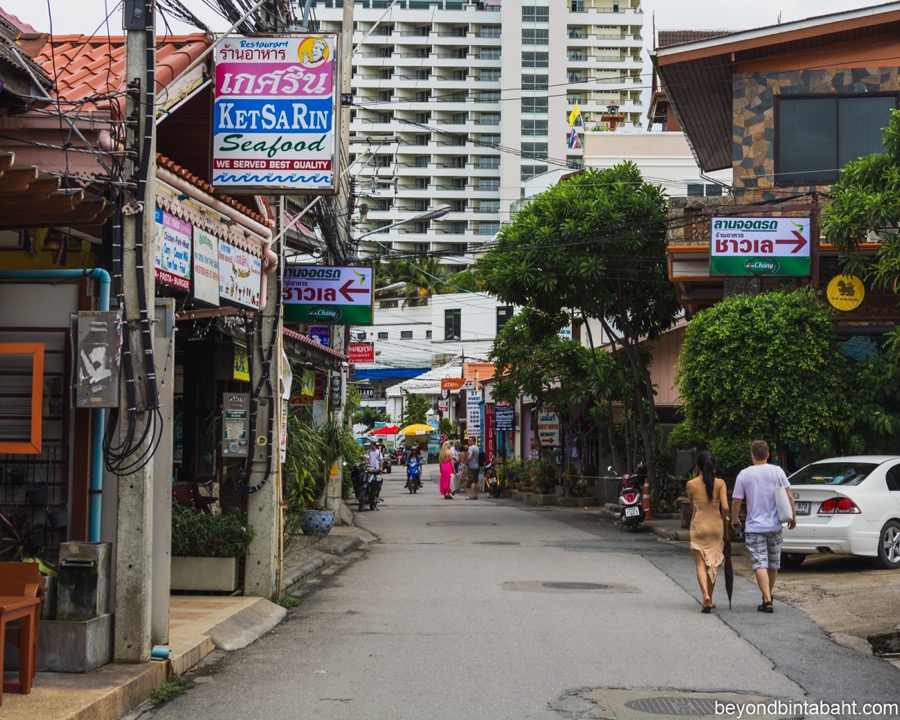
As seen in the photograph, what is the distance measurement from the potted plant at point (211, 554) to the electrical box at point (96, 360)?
14.7ft

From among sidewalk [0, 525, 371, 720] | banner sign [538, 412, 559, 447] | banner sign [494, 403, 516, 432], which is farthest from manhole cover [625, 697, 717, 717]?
banner sign [494, 403, 516, 432]

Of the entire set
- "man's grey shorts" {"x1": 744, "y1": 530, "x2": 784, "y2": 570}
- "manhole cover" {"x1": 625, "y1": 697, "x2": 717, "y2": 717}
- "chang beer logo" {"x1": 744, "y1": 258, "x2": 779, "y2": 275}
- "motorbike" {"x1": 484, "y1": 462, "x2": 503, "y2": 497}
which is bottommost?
"motorbike" {"x1": 484, "y1": 462, "x2": 503, "y2": 497}

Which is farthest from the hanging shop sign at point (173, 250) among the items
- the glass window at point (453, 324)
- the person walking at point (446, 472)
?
the glass window at point (453, 324)

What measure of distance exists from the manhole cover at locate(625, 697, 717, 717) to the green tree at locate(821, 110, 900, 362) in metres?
10.2

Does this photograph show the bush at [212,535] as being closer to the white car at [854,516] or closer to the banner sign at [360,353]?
the white car at [854,516]

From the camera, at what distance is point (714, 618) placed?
1207cm

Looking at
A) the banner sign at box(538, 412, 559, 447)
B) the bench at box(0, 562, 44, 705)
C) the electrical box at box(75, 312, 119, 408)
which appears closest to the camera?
the bench at box(0, 562, 44, 705)

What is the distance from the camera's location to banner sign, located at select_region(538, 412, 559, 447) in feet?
124

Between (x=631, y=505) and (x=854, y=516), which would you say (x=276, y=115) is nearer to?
(x=854, y=516)

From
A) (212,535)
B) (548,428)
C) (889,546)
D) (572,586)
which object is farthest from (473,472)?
(212,535)

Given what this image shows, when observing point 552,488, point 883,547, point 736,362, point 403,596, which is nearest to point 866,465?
point 883,547

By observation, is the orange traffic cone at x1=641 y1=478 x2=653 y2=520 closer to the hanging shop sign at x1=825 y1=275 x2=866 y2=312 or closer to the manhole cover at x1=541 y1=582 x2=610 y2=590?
the hanging shop sign at x1=825 y1=275 x2=866 y2=312

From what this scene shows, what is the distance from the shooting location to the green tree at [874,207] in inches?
662

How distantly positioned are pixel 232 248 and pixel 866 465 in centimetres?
979
